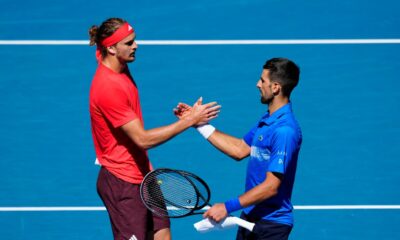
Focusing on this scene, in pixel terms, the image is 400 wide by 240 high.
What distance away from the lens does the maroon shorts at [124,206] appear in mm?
6074

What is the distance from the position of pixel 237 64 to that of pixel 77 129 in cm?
178

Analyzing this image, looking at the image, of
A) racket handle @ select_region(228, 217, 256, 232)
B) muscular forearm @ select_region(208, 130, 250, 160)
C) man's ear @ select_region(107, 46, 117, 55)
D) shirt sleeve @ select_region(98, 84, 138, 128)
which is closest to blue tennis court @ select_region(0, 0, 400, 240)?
muscular forearm @ select_region(208, 130, 250, 160)

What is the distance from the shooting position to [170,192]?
6.06 metres

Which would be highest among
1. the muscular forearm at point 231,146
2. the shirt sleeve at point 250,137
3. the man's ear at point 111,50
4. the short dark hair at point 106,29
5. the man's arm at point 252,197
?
the short dark hair at point 106,29

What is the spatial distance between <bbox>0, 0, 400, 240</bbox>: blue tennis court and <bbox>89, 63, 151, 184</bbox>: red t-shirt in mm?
2010

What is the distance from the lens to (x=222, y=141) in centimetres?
634

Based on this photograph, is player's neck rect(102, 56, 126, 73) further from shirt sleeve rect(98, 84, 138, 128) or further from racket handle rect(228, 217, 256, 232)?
racket handle rect(228, 217, 256, 232)

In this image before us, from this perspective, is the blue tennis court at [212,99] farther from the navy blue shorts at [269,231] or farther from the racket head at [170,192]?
the navy blue shorts at [269,231]

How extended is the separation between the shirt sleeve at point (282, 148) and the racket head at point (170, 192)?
563mm

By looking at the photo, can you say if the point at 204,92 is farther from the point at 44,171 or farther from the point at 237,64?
the point at 44,171

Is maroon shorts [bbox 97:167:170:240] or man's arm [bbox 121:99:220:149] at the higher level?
man's arm [bbox 121:99:220:149]

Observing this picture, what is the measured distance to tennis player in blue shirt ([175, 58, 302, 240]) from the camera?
221 inches

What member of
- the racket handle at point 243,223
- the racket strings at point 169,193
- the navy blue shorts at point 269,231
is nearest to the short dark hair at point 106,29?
the racket strings at point 169,193

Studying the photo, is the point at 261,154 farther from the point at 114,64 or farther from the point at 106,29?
the point at 106,29
